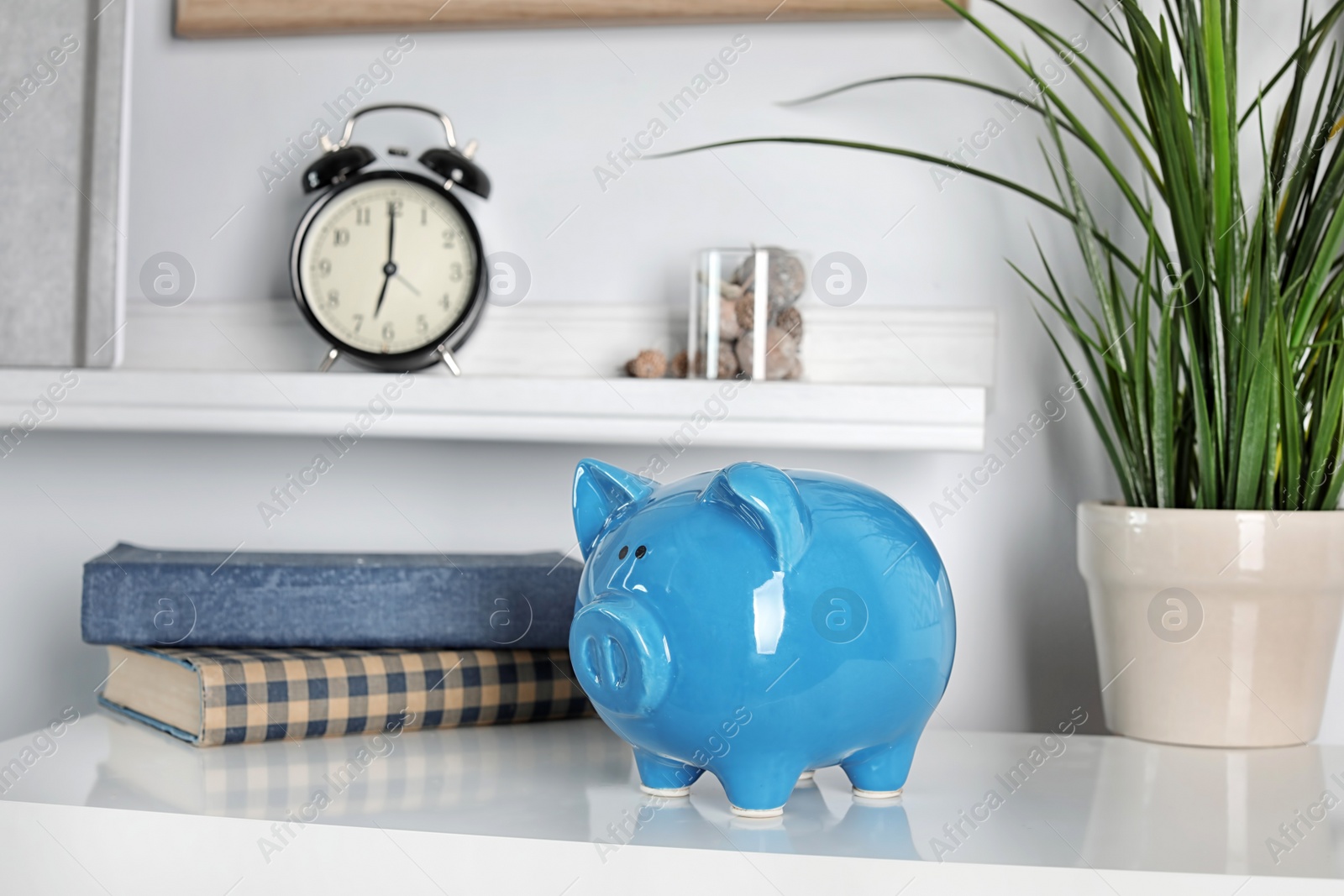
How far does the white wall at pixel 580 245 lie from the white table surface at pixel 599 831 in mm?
307

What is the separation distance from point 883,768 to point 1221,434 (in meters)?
0.39

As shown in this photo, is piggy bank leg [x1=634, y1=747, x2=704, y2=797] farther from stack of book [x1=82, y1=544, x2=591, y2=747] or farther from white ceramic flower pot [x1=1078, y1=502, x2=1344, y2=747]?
white ceramic flower pot [x1=1078, y1=502, x2=1344, y2=747]

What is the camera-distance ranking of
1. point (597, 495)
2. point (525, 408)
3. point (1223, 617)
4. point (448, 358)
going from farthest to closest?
point (448, 358), point (525, 408), point (1223, 617), point (597, 495)

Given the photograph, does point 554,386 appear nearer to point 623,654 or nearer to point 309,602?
point 309,602

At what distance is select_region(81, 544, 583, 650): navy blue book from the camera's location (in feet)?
2.88

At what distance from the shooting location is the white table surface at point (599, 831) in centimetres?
60

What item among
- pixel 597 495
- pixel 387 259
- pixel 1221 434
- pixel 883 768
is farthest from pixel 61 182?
pixel 1221 434

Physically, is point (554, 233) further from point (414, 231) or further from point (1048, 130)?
point (1048, 130)

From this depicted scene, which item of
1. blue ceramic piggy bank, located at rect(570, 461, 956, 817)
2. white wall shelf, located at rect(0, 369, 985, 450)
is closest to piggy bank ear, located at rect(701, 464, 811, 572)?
blue ceramic piggy bank, located at rect(570, 461, 956, 817)

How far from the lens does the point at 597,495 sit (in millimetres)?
749

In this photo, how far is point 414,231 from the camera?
1076mm

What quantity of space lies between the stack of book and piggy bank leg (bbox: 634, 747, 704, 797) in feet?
0.71

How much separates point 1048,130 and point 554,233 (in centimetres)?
49

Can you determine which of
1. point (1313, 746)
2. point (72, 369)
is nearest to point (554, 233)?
point (72, 369)
